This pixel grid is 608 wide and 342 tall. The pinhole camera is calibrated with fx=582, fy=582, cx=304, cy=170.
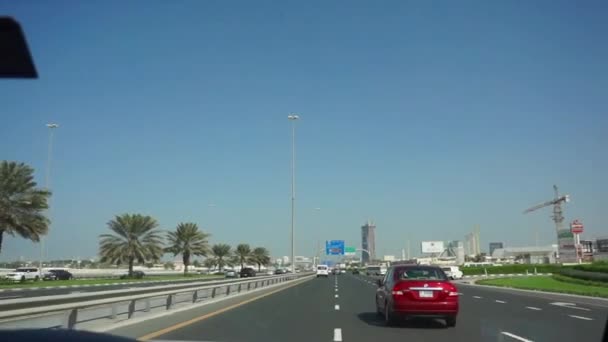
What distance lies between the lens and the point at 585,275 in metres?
41.8

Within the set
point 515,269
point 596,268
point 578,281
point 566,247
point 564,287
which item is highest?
point 566,247

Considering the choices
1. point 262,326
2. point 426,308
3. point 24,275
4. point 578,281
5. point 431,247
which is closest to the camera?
point 426,308

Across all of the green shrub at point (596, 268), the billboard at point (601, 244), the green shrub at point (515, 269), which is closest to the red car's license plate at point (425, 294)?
the green shrub at point (596, 268)

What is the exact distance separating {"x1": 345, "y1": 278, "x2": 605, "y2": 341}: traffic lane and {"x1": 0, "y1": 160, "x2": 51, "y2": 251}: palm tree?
3226 centimetres

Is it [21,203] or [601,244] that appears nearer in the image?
[21,203]

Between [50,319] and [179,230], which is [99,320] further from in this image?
[179,230]

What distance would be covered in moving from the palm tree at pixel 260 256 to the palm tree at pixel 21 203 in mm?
69098

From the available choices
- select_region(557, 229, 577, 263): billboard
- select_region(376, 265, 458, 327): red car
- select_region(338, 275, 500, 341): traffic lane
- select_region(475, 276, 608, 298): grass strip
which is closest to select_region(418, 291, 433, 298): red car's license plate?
select_region(376, 265, 458, 327): red car

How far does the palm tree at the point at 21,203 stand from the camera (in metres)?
43.5

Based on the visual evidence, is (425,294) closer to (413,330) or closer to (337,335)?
(413,330)

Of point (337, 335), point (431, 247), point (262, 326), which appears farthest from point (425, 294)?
point (431, 247)

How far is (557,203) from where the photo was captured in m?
180

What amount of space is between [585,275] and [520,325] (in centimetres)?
2969

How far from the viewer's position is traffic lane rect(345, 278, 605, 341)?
13.8 meters
